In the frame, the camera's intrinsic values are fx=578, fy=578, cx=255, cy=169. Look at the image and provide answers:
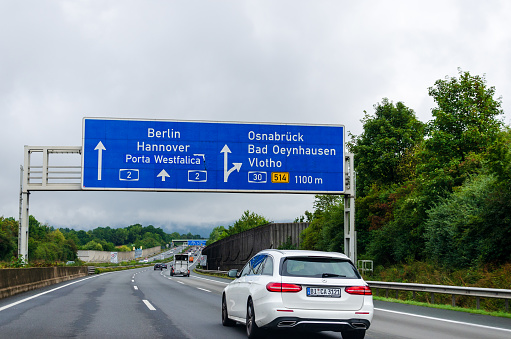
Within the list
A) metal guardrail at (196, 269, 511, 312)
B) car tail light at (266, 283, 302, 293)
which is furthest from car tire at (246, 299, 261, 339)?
metal guardrail at (196, 269, 511, 312)

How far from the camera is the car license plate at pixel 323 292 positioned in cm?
864

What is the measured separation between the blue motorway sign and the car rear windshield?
653 inches

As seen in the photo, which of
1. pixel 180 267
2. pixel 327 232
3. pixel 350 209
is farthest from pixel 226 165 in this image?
pixel 180 267

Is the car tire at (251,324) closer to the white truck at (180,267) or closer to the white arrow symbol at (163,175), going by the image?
the white arrow symbol at (163,175)

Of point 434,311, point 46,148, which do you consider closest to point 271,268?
point 434,311

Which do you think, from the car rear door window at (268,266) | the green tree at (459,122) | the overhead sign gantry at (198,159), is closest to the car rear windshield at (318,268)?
the car rear door window at (268,266)

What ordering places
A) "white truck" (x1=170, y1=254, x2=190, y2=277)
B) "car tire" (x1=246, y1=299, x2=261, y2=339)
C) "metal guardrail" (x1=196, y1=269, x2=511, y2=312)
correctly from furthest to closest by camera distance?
"white truck" (x1=170, y1=254, x2=190, y2=277) → "metal guardrail" (x1=196, y1=269, x2=511, y2=312) → "car tire" (x1=246, y1=299, x2=261, y2=339)

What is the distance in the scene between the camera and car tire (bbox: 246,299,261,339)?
9148mm

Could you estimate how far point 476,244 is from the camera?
2355 centimetres

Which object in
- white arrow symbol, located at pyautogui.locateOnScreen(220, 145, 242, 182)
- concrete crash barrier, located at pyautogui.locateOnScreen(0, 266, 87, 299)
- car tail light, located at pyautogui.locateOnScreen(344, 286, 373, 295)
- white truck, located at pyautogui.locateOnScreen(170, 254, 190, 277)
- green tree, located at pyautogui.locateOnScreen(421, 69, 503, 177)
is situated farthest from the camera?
white truck, located at pyautogui.locateOnScreen(170, 254, 190, 277)

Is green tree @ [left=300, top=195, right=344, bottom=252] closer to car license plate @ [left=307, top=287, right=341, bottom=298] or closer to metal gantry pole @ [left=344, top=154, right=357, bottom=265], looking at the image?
metal gantry pole @ [left=344, top=154, right=357, bottom=265]

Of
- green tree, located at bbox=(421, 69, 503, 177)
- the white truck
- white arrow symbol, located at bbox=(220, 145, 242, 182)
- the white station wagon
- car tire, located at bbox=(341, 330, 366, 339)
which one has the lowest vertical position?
the white truck

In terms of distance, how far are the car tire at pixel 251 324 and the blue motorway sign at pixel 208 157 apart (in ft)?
52.7

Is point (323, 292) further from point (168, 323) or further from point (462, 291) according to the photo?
point (462, 291)
